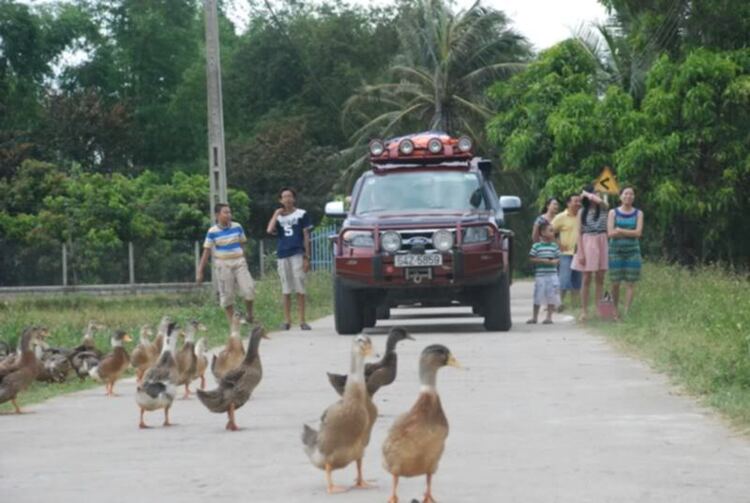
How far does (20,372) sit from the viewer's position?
532 inches

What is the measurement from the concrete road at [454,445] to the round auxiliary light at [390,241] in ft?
15.0

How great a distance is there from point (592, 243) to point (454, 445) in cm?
1268

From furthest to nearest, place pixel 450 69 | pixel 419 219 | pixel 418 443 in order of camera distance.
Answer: pixel 450 69 < pixel 419 219 < pixel 418 443

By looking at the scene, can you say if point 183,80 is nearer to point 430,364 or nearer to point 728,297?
point 728,297

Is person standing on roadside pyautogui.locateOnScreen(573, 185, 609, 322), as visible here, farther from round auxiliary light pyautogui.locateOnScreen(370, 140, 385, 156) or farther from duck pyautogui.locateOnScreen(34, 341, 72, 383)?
duck pyautogui.locateOnScreen(34, 341, 72, 383)

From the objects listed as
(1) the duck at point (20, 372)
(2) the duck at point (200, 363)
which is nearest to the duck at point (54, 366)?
(1) the duck at point (20, 372)

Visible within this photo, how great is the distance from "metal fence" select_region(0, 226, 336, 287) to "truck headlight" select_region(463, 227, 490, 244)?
3028cm

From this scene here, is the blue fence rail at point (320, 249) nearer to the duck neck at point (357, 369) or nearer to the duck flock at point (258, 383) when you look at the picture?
the duck flock at point (258, 383)

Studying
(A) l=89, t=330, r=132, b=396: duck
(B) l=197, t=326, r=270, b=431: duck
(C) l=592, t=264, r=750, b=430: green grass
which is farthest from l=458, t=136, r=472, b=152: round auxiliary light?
(B) l=197, t=326, r=270, b=431: duck

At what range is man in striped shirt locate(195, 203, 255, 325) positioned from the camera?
2278cm

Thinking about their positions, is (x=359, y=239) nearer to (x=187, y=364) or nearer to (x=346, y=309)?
(x=346, y=309)

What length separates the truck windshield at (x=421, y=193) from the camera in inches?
867

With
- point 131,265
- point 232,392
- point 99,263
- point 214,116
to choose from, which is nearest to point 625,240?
point 214,116

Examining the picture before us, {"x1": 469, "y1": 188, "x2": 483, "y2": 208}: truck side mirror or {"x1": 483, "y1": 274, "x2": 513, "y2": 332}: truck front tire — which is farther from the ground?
{"x1": 469, "y1": 188, "x2": 483, "y2": 208}: truck side mirror
